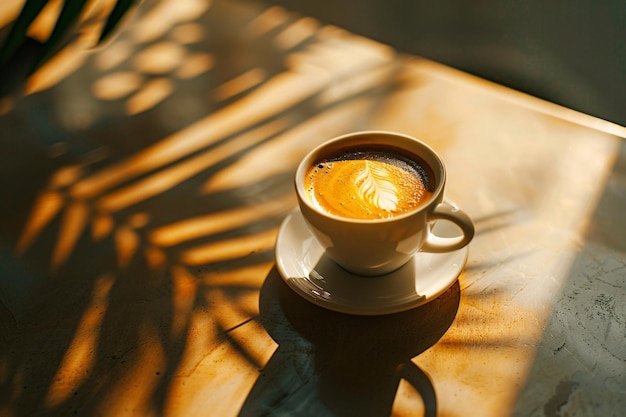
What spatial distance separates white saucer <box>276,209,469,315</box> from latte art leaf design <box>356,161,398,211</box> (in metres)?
0.07

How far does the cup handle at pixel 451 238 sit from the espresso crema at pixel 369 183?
27 mm

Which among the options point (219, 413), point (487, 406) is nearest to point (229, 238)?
point (219, 413)

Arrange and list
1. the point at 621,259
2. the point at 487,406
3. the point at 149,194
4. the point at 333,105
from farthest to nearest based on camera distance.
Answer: the point at 333,105 < the point at 149,194 < the point at 621,259 < the point at 487,406

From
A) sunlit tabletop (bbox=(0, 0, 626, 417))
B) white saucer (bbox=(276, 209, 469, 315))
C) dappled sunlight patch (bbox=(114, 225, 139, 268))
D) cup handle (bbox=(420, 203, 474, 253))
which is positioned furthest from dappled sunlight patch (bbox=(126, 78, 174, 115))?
cup handle (bbox=(420, 203, 474, 253))

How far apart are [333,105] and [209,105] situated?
18 centimetres

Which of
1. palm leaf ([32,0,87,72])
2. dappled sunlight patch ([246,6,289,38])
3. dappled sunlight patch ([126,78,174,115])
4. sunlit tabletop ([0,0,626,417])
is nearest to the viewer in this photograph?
palm leaf ([32,0,87,72])

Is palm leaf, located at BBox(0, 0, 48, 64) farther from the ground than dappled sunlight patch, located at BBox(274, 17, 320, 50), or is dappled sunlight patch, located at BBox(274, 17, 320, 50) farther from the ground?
palm leaf, located at BBox(0, 0, 48, 64)

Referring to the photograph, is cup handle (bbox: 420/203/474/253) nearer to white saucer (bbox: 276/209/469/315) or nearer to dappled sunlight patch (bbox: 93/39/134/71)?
white saucer (bbox: 276/209/469/315)

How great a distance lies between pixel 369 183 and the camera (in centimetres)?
63

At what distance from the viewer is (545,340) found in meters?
0.58

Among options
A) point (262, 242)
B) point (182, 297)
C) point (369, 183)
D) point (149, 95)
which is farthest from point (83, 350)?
point (149, 95)

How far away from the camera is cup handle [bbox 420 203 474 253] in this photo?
1.90 ft

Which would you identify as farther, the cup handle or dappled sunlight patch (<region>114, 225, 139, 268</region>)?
dappled sunlight patch (<region>114, 225, 139, 268</region>)

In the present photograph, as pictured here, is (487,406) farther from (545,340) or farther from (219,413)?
(219,413)
